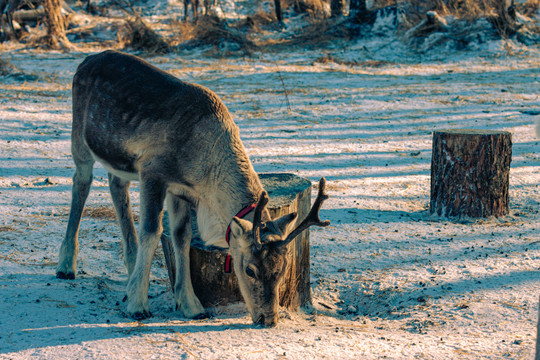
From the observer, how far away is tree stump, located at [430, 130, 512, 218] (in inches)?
247

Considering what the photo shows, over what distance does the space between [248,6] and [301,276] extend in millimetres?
23160

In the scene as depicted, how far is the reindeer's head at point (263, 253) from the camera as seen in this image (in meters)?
3.71

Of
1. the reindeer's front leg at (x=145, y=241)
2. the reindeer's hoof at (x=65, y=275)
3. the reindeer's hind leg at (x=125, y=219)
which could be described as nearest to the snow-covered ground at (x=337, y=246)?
the reindeer's hoof at (x=65, y=275)

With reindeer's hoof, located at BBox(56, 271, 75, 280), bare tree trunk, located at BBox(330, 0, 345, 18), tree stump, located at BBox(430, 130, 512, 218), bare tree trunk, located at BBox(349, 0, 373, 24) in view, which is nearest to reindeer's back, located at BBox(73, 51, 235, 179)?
reindeer's hoof, located at BBox(56, 271, 75, 280)

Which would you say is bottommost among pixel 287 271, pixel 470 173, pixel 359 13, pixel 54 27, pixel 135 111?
Result: pixel 287 271

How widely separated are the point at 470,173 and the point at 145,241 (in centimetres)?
380

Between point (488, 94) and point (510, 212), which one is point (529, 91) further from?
point (510, 212)

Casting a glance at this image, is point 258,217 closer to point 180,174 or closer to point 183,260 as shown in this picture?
point 180,174

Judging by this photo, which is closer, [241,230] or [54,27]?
[241,230]

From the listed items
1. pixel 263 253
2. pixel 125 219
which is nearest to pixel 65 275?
pixel 125 219

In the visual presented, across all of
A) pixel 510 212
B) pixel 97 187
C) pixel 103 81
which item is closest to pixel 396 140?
pixel 510 212

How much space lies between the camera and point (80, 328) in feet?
12.4

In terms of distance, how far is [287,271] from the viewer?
436 centimetres

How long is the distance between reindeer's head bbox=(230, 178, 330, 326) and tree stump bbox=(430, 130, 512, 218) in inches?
121
